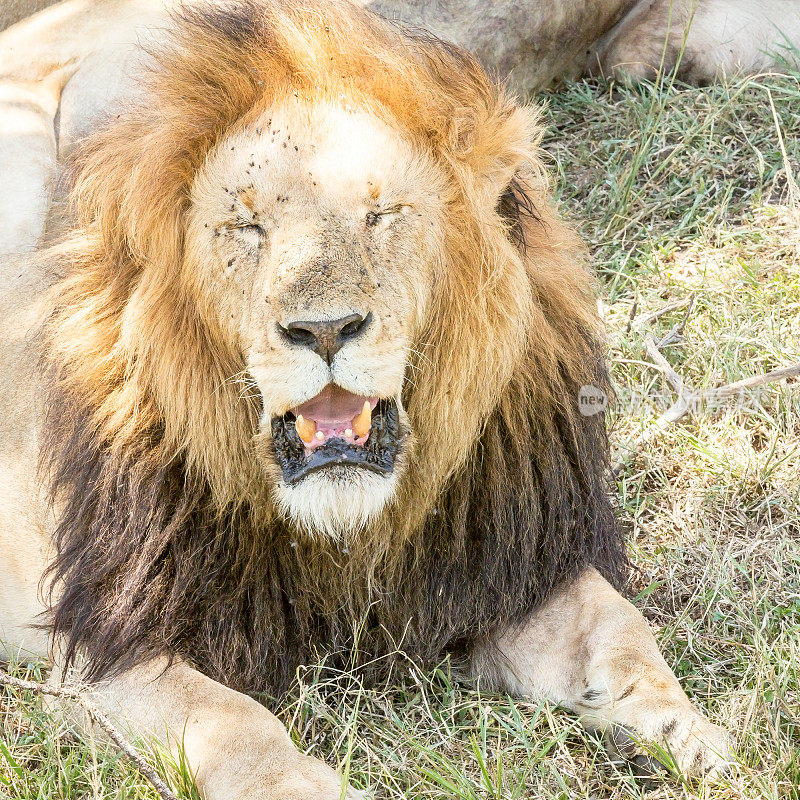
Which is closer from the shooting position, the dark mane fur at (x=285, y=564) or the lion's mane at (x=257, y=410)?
the lion's mane at (x=257, y=410)

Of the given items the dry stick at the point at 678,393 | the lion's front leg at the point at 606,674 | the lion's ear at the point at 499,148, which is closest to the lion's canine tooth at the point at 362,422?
the lion's ear at the point at 499,148

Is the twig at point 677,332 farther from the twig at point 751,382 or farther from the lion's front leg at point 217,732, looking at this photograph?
the lion's front leg at point 217,732

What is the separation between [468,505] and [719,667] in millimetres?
736

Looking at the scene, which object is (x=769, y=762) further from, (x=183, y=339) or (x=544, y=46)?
(x=544, y=46)

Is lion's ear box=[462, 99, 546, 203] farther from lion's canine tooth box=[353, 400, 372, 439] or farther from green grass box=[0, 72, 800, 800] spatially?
green grass box=[0, 72, 800, 800]

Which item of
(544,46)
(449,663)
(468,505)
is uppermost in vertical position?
(544,46)

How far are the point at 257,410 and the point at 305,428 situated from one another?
0.66 ft

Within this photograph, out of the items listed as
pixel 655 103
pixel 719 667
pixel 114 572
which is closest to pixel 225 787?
pixel 114 572

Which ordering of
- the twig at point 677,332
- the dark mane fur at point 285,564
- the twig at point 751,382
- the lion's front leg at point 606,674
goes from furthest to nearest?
the twig at point 677,332
the twig at point 751,382
the dark mane fur at point 285,564
the lion's front leg at point 606,674

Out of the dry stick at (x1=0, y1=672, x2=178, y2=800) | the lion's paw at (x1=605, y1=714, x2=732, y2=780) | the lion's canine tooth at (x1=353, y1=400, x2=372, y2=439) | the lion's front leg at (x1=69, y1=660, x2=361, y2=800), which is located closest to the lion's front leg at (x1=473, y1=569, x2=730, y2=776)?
the lion's paw at (x1=605, y1=714, x2=732, y2=780)

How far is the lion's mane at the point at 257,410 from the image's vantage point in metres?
2.64

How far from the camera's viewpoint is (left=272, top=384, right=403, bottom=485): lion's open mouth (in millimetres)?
2529

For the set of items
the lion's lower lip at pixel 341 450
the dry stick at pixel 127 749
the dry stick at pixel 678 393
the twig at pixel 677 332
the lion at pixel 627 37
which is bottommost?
the dry stick at pixel 127 749

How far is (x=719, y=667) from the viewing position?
3055 mm
